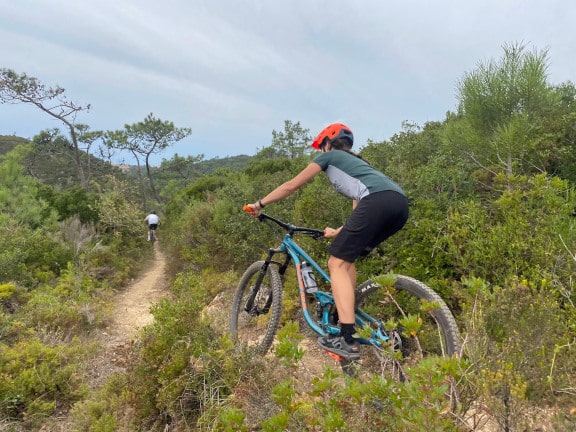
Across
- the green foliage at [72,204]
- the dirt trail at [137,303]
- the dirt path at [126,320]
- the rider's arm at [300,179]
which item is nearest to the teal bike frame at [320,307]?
the rider's arm at [300,179]

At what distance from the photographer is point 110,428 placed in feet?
9.57

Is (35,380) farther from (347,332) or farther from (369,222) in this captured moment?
(369,222)

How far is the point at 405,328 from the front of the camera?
Result: 1.97 m

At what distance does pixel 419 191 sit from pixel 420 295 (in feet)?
7.35

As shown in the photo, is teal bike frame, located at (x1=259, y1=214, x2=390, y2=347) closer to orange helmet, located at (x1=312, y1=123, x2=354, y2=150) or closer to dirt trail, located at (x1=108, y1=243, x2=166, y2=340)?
orange helmet, located at (x1=312, y1=123, x2=354, y2=150)

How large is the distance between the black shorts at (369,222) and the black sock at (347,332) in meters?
0.49

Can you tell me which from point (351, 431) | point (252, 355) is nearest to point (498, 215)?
point (252, 355)

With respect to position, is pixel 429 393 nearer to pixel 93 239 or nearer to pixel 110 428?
pixel 110 428

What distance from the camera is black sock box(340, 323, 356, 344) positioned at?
9.19 ft

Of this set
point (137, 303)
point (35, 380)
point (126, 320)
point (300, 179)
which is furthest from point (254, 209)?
point (137, 303)

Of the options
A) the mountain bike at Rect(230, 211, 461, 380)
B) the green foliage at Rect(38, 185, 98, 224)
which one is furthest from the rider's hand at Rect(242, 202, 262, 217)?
the green foliage at Rect(38, 185, 98, 224)

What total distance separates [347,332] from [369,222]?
83cm

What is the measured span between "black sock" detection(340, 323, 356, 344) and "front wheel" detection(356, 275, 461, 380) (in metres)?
0.14

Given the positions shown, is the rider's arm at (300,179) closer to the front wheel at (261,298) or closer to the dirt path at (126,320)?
the front wheel at (261,298)
